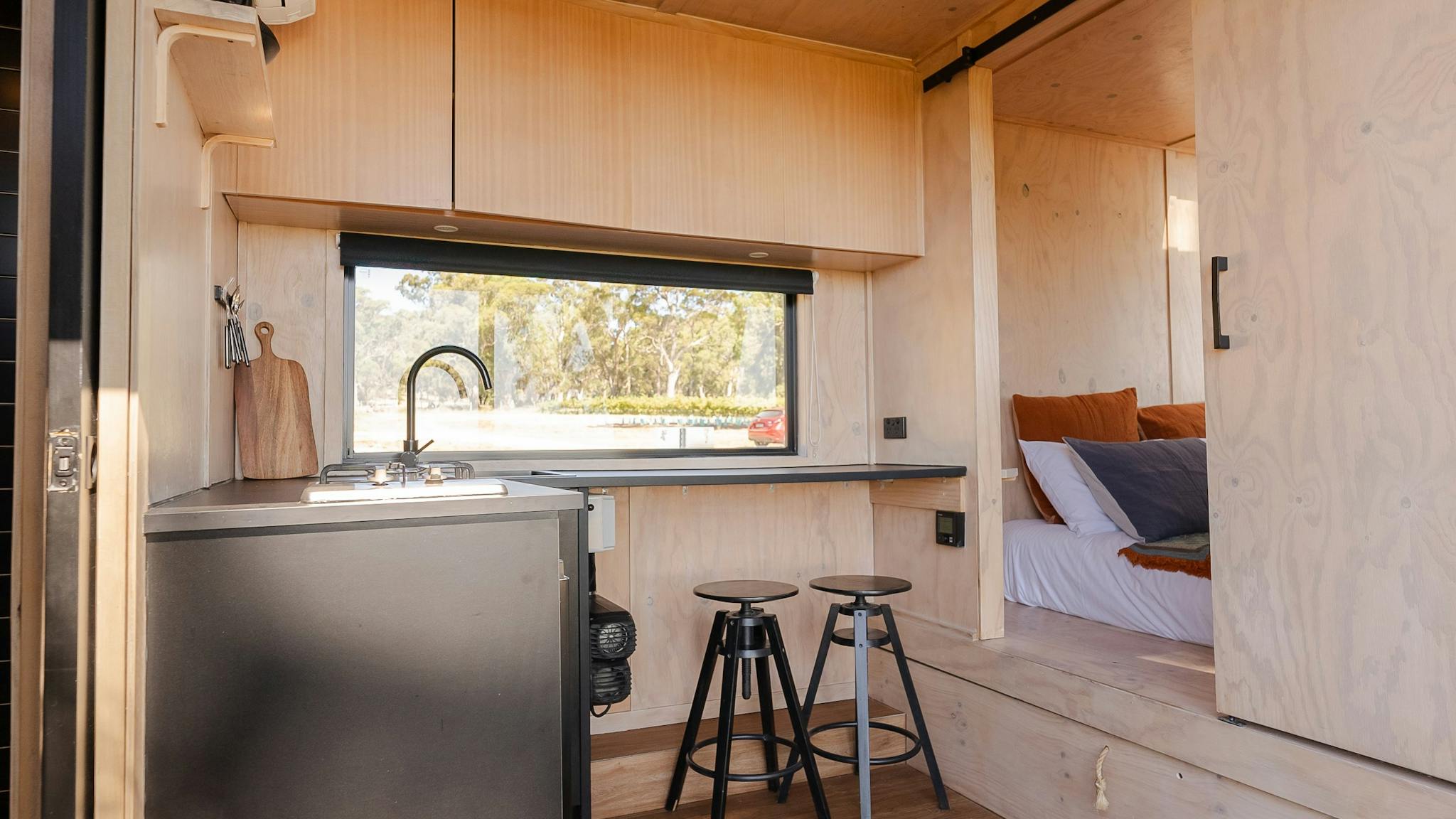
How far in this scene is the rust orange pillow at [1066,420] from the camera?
3.54m

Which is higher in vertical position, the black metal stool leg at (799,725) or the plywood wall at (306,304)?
the plywood wall at (306,304)

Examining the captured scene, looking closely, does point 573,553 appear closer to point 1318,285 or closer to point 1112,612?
point 1318,285

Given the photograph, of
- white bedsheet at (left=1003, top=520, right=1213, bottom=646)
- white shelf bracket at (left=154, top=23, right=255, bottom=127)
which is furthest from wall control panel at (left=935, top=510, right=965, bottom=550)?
white shelf bracket at (left=154, top=23, right=255, bottom=127)

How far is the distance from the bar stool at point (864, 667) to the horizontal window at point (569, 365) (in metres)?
0.81

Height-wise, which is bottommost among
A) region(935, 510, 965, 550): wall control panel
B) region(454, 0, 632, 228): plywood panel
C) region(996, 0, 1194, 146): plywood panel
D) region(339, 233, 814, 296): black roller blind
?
region(935, 510, 965, 550): wall control panel

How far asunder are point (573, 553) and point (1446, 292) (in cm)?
170

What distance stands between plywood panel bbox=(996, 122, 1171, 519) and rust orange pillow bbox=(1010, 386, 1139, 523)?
82 mm

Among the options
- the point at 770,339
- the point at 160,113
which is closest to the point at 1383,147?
the point at 770,339

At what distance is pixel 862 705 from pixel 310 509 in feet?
5.18

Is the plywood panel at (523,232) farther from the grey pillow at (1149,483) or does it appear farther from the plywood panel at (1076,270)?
the grey pillow at (1149,483)

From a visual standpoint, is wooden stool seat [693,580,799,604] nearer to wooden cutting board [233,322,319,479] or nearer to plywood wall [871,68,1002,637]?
plywood wall [871,68,1002,637]

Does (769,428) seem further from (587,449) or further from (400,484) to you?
(400,484)

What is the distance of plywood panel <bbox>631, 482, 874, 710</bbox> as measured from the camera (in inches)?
116

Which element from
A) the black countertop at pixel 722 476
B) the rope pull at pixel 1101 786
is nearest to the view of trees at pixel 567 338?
the black countertop at pixel 722 476
